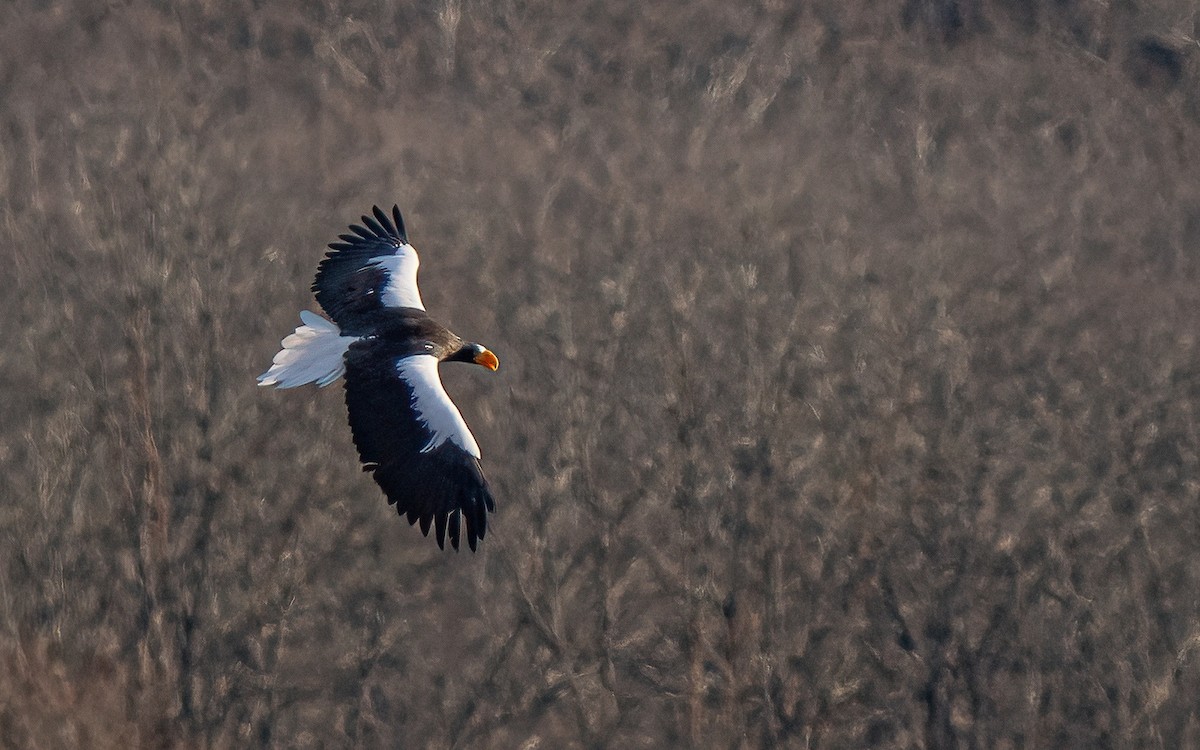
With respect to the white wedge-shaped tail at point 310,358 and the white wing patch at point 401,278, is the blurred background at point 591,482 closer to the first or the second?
the white wing patch at point 401,278

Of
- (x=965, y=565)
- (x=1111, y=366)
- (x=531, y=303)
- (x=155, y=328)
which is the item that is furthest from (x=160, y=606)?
(x=1111, y=366)

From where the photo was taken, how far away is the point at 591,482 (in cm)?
1517

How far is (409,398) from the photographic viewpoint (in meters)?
10.4

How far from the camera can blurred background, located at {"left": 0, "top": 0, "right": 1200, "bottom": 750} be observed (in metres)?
15.2

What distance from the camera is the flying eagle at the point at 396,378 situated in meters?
10.2

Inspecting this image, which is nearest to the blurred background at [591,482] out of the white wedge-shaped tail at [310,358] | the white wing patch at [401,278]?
the white wing patch at [401,278]

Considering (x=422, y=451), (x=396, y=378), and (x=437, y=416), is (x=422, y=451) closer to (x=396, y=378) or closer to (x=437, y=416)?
(x=437, y=416)

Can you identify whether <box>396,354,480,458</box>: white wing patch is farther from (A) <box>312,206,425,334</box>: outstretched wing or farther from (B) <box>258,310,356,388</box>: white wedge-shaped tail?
(A) <box>312,206,425,334</box>: outstretched wing

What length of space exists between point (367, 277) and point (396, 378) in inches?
57.9

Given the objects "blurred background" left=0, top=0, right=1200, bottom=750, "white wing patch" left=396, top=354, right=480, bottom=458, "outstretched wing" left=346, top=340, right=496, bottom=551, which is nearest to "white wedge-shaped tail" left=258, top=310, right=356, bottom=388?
"outstretched wing" left=346, top=340, right=496, bottom=551

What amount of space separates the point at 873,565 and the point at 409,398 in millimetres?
6184

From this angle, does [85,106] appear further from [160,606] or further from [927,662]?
[927,662]

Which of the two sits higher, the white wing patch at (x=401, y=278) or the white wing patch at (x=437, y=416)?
the white wing patch at (x=401, y=278)

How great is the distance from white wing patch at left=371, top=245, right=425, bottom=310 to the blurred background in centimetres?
313
